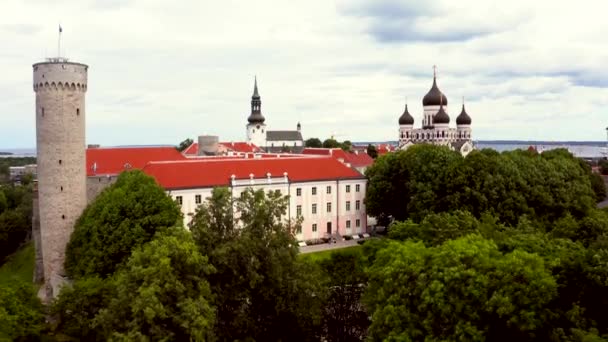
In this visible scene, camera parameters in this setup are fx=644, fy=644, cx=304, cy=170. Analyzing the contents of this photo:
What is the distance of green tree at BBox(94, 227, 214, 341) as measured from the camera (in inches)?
1032

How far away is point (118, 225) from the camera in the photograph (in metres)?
44.7

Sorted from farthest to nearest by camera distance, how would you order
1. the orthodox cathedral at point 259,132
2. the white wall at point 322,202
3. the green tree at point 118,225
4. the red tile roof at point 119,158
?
the orthodox cathedral at point 259,132 < the white wall at point 322,202 < the red tile roof at point 119,158 < the green tree at point 118,225

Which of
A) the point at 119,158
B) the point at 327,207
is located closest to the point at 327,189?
the point at 327,207

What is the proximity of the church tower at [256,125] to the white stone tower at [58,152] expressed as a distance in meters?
95.7

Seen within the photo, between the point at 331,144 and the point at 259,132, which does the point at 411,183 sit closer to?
the point at 331,144

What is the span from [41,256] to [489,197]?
125ft

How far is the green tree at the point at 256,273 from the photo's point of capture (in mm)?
30172

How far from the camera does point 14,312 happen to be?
103 feet

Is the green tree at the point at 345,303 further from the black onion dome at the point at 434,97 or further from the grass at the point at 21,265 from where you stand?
the black onion dome at the point at 434,97

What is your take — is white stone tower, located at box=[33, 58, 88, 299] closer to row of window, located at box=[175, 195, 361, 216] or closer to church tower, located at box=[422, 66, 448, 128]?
row of window, located at box=[175, 195, 361, 216]

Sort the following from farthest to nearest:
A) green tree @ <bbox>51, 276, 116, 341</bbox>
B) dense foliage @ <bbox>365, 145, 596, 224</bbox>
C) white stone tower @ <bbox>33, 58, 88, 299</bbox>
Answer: dense foliage @ <bbox>365, 145, 596, 224</bbox>, white stone tower @ <bbox>33, 58, 88, 299</bbox>, green tree @ <bbox>51, 276, 116, 341</bbox>

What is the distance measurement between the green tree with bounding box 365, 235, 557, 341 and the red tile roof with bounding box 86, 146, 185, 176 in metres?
39.7

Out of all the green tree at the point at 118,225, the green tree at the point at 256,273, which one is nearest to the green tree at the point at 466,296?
the green tree at the point at 256,273

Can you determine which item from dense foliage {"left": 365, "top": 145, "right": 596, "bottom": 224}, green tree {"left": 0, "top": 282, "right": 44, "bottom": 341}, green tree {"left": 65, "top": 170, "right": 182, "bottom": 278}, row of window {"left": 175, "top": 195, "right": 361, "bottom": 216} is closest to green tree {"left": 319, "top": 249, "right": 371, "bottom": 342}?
green tree {"left": 65, "top": 170, "right": 182, "bottom": 278}
